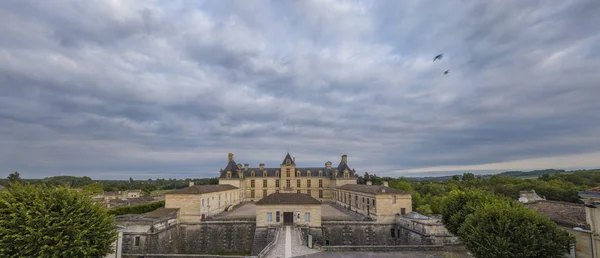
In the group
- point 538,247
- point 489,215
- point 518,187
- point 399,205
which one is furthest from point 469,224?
point 518,187

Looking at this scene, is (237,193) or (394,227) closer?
(394,227)

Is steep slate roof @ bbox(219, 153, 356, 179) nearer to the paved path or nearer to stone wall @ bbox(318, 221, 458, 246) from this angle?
stone wall @ bbox(318, 221, 458, 246)

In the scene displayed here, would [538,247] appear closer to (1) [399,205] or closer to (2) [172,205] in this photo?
(1) [399,205]

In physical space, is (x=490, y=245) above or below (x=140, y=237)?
above

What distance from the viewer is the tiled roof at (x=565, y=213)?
19.1m

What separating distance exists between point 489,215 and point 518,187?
161 ft

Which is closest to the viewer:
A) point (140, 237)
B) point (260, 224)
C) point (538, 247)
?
point (538, 247)

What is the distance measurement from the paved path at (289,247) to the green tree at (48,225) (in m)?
10.6

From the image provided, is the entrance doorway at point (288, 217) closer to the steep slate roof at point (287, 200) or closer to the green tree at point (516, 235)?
the steep slate roof at point (287, 200)

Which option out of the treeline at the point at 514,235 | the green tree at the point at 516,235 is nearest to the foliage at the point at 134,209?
the treeline at the point at 514,235

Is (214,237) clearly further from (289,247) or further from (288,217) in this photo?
(289,247)

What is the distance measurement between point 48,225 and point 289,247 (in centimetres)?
1479

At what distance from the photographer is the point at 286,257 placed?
21000mm

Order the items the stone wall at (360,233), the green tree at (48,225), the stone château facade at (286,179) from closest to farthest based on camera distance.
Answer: the green tree at (48,225) → the stone wall at (360,233) → the stone château facade at (286,179)
